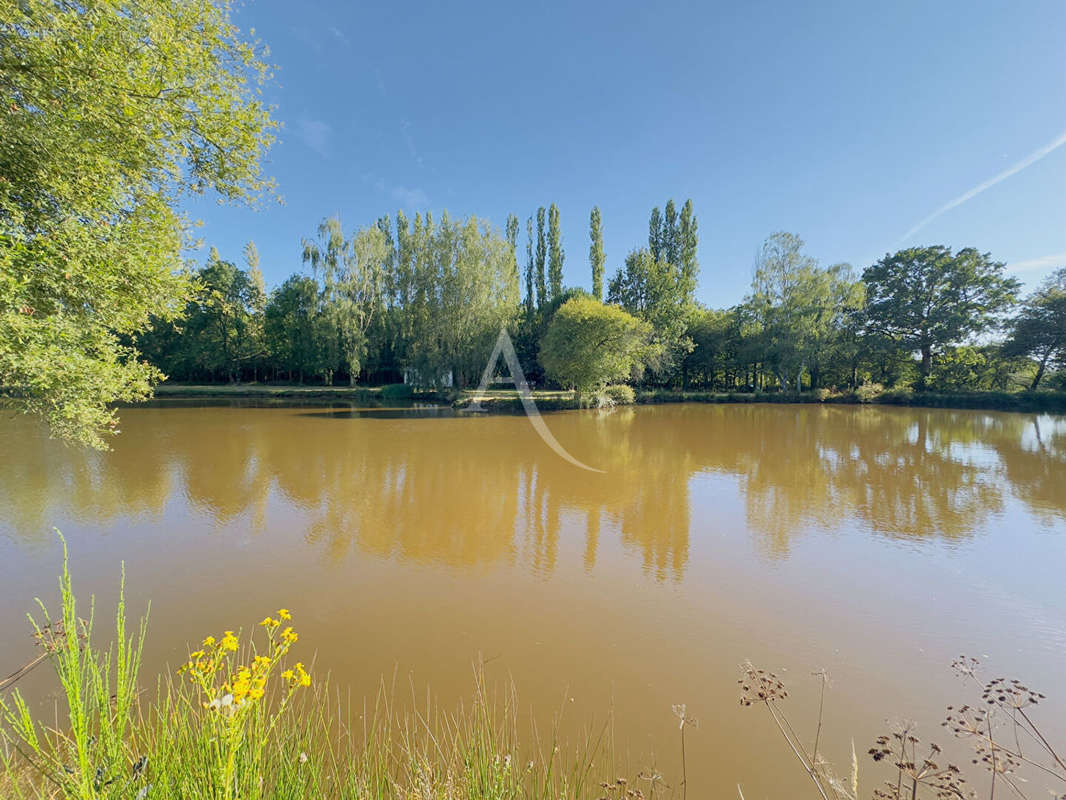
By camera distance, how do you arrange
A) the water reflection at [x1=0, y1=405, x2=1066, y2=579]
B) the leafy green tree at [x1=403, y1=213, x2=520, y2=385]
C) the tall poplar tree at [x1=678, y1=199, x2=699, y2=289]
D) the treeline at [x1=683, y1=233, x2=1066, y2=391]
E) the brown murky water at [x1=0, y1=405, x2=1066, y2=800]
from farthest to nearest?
the tall poplar tree at [x1=678, y1=199, x2=699, y2=289]
the treeline at [x1=683, y1=233, x2=1066, y2=391]
the leafy green tree at [x1=403, y1=213, x2=520, y2=385]
the water reflection at [x1=0, y1=405, x2=1066, y2=579]
the brown murky water at [x1=0, y1=405, x2=1066, y2=800]

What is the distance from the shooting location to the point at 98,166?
496 cm

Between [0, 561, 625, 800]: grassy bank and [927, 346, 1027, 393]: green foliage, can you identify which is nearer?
[0, 561, 625, 800]: grassy bank

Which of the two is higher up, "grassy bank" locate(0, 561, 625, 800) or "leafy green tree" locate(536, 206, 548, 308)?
"leafy green tree" locate(536, 206, 548, 308)

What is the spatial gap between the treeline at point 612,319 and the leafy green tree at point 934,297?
0.10 metres

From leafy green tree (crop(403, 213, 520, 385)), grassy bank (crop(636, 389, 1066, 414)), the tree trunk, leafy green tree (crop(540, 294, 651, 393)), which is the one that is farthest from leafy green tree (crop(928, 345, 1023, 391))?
leafy green tree (crop(403, 213, 520, 385))

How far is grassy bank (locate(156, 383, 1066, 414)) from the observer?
81.7 feet

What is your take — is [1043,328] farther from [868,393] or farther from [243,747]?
[243,747]

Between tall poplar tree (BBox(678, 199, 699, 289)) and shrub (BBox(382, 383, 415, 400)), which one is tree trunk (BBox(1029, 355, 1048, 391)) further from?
shrub (BBox(382, 383, 415, 400))

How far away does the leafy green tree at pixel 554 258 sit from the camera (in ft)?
120

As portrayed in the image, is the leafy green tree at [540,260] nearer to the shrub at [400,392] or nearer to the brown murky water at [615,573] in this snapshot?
the shrub at [400,392]

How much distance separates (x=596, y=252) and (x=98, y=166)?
3351 centimetres

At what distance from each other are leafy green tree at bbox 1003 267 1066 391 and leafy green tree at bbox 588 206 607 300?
2596cm

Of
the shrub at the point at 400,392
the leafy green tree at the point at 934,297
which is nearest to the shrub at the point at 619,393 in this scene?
the shrub at the point at 400,392

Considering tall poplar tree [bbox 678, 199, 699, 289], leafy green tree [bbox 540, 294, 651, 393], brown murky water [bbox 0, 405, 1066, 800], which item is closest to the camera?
brown murky water [bbox 0, 405, 1066, 800]
